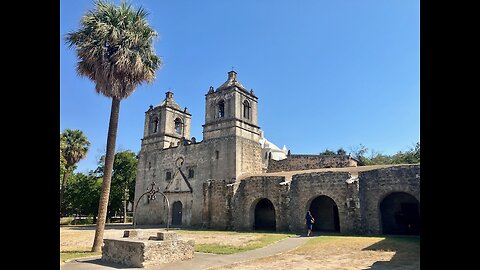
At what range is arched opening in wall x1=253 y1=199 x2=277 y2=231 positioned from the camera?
26.7 metres

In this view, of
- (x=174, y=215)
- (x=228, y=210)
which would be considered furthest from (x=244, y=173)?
(x=174, y=215)

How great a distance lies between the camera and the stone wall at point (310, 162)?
31.0 metres

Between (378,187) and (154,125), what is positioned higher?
(154,125)

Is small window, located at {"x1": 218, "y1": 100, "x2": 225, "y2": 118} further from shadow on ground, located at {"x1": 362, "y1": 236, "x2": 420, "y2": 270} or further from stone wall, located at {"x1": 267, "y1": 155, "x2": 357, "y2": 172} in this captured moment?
shadow on ground, located at {"x1": 362, "y1": 236, "x2": 420, "y2": 270}

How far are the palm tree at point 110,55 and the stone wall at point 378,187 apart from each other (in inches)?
558

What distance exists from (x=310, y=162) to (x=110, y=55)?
2280 centimetres

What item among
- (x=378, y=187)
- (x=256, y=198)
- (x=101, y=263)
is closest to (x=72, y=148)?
(x=256, y=198)

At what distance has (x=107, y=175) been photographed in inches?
554

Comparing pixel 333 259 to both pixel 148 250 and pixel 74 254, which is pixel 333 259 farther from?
pixel 74 254

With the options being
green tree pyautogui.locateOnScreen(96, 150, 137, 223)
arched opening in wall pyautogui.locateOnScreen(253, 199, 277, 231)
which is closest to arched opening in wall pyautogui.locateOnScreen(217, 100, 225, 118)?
arched opening in wall pyautogui.locateOnScreen(253, 199, 277, 231)

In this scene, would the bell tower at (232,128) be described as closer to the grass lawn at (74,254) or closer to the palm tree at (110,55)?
the palm tree at (110,55)

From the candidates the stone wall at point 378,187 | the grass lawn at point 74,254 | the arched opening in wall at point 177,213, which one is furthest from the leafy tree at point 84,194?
the stone wall at point 378,187

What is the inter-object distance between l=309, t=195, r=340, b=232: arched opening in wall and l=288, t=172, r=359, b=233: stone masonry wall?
8.18ft
